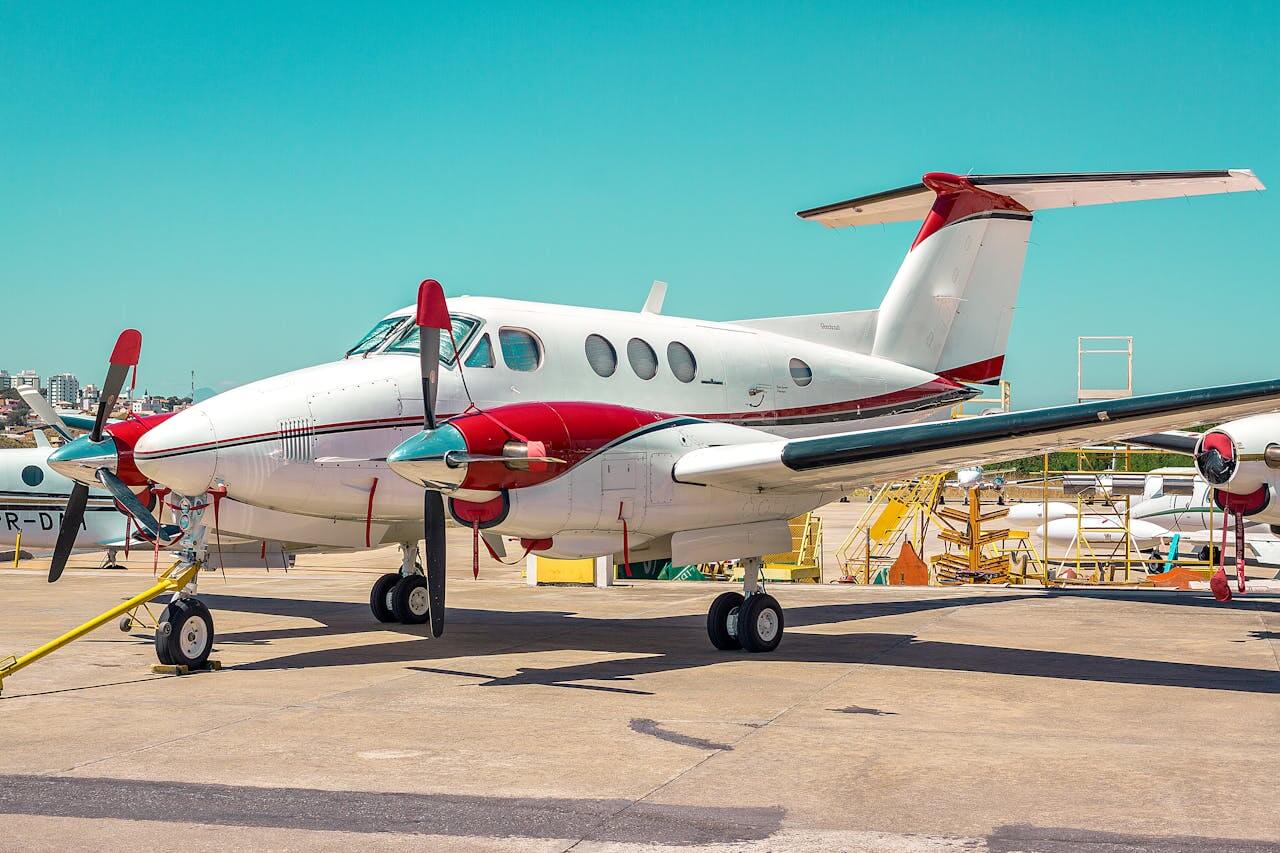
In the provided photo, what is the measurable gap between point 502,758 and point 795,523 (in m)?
19.4

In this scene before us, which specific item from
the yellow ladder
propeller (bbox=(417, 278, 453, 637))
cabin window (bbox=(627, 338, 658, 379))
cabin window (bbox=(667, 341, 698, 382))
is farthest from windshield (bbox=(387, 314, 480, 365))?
the yellow ladder

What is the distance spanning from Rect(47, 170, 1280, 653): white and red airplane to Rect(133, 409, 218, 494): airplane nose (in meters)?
0.02

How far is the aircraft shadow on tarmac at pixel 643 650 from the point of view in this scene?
34.5 feet

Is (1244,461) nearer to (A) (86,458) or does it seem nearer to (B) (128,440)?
(B) (128,440)

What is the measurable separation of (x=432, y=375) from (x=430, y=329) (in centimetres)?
41

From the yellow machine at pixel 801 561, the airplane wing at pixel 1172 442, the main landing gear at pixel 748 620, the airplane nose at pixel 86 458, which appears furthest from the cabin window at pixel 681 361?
the yellow machine at pixel 801 561

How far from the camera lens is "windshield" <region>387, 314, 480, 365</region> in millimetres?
11414

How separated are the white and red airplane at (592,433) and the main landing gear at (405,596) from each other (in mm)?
27

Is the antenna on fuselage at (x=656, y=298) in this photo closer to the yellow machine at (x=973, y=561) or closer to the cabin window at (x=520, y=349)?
the cabin window at (x=520, y=349)

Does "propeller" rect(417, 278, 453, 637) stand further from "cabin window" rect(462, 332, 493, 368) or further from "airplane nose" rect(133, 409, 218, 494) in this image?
"airplane nose" rect(133, 409, 218, 494)

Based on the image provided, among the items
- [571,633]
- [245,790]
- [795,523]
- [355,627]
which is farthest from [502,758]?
[795,523]

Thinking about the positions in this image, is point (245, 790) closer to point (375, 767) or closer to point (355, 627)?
point (375, 767)

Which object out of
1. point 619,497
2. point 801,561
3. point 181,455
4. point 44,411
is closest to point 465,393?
point 619,497

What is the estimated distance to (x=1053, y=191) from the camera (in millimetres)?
14883
